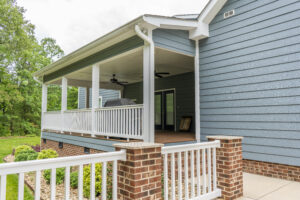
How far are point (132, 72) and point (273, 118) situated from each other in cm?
558

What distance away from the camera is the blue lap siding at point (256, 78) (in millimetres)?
4375

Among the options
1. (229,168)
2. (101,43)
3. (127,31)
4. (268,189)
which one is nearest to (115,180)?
(229,168)

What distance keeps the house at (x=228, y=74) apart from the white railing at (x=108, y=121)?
0.03 meters

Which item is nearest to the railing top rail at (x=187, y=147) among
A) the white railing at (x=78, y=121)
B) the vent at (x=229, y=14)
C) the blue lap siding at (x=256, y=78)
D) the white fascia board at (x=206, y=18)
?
the blue lap siding at (x=256, y=78)

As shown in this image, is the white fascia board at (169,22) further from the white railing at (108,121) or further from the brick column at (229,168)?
the brick column at (229,168)

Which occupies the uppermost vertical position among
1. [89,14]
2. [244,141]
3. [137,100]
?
[89,14]

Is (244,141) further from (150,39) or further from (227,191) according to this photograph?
(150,39)

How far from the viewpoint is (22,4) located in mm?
19344

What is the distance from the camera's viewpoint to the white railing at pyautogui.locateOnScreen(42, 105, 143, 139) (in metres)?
5.17

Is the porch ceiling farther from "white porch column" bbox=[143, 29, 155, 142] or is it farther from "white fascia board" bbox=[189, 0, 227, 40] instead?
"white fascia board" bbox=[189, 0, 227, 40]

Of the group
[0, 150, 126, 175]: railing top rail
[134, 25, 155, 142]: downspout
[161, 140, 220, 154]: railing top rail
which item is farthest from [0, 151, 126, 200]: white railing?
[134, 25, 155, 142]: downspout

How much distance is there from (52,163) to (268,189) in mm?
3584

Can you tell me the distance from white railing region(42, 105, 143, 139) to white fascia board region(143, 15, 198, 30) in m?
1.85

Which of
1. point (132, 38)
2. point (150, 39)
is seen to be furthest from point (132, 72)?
point (150, 39)
